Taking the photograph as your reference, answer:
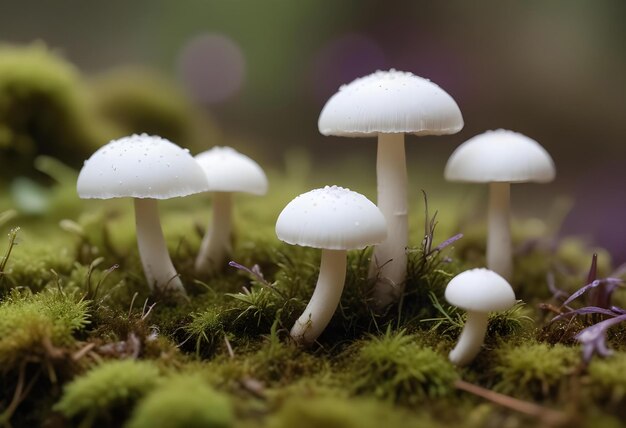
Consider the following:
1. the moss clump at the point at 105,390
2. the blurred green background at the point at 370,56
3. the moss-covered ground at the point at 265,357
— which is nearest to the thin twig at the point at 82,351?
the moss-covered ground at the point at 265,357

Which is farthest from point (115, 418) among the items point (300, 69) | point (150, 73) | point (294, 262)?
point (300, 69)

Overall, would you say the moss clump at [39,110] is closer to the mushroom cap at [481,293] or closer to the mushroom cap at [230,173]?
the mushroom cap at [230,173]

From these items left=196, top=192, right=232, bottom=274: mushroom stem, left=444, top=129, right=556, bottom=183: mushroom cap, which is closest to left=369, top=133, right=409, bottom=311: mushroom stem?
left=444, top=129, right=556, bottom=183: mushroom cap

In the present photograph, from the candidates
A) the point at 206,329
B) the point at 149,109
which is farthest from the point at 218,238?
the point at 149,109

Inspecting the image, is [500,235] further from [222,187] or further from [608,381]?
[222,187]

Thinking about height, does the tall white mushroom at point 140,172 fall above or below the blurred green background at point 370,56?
below

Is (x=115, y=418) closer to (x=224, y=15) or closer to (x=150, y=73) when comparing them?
(x=150, y=73)

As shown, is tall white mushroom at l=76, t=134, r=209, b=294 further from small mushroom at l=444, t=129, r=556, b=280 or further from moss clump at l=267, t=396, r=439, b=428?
small mushroom at l=444, t=129, r=556, b=280
